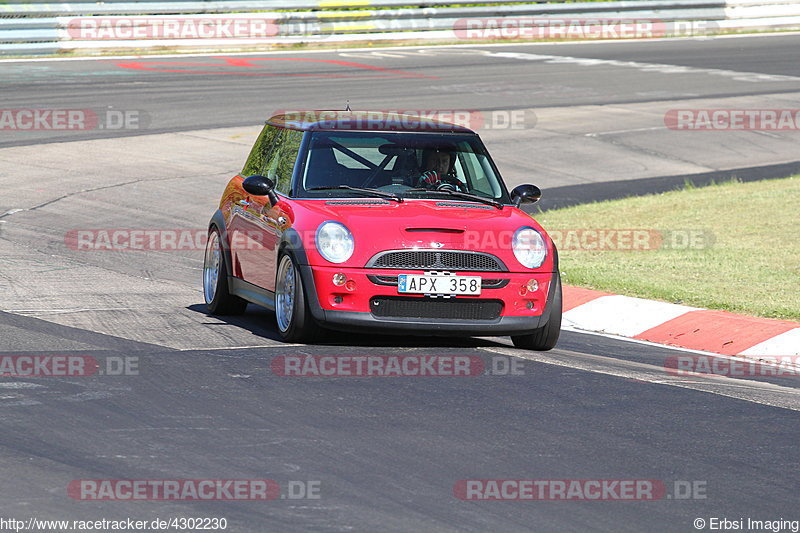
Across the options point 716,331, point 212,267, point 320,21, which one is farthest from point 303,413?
point 320,21

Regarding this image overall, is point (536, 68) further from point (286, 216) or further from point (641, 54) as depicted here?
point (286, 216)

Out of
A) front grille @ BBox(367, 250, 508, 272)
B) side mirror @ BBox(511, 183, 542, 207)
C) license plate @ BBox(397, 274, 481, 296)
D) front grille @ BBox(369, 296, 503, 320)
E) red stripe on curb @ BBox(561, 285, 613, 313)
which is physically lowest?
red stripe on curb @ BBox(561, 285, 613, 313)

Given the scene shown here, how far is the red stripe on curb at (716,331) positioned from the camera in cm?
1025

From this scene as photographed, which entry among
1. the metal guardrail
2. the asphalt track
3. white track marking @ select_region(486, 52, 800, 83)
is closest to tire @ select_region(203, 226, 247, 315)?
the asphalt track

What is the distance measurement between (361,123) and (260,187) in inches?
38.2

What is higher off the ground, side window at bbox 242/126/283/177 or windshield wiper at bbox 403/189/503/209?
side window at bbox 242/126/283/177

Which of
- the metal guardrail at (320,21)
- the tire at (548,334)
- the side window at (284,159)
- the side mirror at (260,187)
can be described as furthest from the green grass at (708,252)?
the metal guardrail at (320,21)

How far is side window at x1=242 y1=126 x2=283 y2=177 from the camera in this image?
36.0 feet

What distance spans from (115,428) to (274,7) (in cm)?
2793

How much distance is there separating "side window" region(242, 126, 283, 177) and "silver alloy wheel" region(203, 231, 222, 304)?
1.99 ft

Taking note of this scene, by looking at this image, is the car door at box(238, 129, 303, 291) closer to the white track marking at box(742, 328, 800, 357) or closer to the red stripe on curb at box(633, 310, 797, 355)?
the red stripe on curb at box(633, 310, 797, 355)

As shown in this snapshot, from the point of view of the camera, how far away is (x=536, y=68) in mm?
31969

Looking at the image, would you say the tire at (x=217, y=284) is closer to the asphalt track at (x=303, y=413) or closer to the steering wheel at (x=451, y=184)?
the asphalt track at (x=303, y=413)

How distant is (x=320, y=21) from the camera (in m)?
35.1
